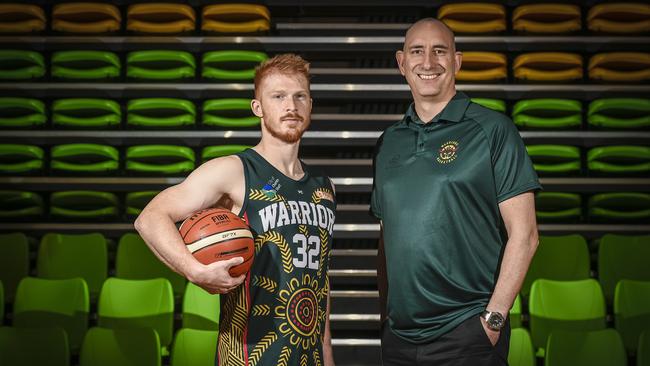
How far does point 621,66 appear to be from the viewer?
591 cm

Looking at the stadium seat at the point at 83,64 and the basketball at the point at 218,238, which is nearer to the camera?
the basketball at the point at 218,238

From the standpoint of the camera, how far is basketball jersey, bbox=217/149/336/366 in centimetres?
224

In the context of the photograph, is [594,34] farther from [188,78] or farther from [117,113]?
[117,113]

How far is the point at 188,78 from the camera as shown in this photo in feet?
19.6

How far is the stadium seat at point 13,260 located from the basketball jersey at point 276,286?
3123 mm

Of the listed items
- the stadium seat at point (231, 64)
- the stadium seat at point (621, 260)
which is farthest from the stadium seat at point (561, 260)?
the stadium seat at point (231, 64)

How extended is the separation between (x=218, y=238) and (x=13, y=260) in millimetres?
3432

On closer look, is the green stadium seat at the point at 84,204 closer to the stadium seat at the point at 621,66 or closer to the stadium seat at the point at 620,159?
the stadium seat at the point at 620,159

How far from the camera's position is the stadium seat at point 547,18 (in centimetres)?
598

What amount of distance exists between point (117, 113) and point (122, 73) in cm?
42

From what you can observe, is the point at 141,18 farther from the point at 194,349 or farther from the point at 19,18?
the point at 194,349

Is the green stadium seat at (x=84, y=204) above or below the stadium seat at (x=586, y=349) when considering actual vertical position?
above

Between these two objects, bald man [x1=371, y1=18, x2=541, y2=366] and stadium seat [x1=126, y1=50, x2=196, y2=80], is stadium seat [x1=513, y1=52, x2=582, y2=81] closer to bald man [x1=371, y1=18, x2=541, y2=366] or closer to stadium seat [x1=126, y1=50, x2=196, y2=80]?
stadium seat [x1=126, y1=50, x2=196, y2=80]

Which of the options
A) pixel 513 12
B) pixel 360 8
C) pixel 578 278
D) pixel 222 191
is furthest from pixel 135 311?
pixel 513 12
